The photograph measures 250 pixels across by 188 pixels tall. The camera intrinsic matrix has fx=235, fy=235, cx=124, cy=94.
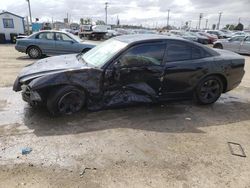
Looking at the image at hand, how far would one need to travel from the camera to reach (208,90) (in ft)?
17.1

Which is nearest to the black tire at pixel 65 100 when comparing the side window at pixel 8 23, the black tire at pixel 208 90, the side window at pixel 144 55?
the side window at pixel 144 55

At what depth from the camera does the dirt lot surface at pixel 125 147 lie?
282 cm

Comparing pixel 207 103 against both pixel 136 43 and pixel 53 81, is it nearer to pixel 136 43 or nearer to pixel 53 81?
pixel 136 43

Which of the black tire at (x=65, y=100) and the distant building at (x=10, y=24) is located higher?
the distant building at (x=10, y=24)

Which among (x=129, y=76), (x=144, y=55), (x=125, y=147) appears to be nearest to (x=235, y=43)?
(x=144, y=55)

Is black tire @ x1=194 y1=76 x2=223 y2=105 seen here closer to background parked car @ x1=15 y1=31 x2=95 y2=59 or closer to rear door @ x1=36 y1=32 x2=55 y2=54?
background parked car @ x1=15 y1=31 x2=95 y2=59

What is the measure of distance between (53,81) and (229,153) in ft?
9.84

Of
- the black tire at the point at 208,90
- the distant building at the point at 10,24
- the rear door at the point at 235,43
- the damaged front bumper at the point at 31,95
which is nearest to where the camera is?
the damaged front bumper at the point at 31,95

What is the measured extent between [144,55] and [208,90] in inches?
69.1

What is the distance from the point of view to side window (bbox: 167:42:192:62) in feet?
15.5

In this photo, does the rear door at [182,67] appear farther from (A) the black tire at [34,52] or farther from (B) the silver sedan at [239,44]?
(B) the silver sedan at [239,44]

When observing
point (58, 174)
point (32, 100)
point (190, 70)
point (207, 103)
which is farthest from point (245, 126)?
point (32, 100)

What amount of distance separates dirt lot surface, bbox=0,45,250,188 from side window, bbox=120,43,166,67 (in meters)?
1.00

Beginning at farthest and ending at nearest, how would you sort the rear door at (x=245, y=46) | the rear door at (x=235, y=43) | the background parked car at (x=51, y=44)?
the rear door at (x=235, y=43)
the rear door at (x=245, y=46)
the background parked car at (x=51, y=44)
